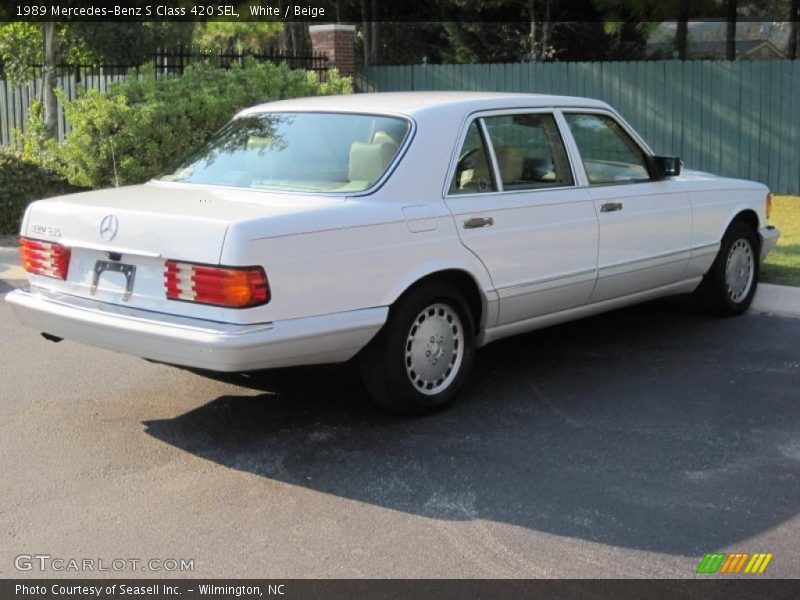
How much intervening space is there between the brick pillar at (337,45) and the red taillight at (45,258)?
1335cm

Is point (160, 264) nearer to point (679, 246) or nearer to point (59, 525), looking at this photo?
point (59, 525)

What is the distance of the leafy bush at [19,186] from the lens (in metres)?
12.9

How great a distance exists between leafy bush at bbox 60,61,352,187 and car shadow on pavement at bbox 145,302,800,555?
614 cm

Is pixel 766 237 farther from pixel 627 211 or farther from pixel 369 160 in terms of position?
pixel 369 160

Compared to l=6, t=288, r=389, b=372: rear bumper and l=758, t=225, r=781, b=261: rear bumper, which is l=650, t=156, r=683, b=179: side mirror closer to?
l=758, t=225, r=781, b=261: rear bumper

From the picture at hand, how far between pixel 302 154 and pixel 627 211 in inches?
84.9

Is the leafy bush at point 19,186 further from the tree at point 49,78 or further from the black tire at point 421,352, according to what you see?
the black tire at point 421,352

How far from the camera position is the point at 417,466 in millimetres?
5355

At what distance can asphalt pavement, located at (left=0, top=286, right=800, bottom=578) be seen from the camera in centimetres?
445

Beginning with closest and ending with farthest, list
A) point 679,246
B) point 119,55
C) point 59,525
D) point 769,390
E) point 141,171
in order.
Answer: point 59,525, point 769,390, point 679,246, point 141,171, point 119,55

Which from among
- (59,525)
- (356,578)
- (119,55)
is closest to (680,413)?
(356,578)

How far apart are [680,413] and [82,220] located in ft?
10.8

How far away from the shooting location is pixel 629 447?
5629 millimetres

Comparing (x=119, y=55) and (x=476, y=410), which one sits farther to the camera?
(x=119, y=55)
